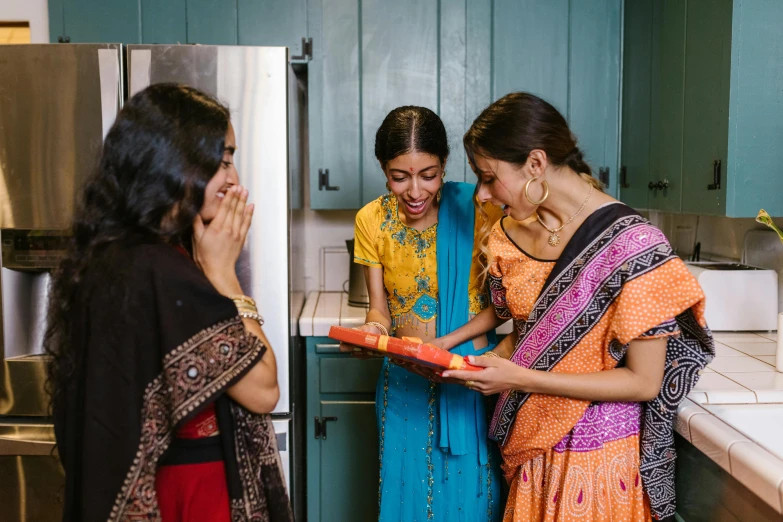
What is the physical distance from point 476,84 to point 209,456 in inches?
72.3

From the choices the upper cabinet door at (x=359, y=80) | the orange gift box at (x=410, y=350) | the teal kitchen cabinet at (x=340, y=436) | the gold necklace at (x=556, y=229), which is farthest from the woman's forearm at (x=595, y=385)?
the upper cabinet door at (x=359, y=80)

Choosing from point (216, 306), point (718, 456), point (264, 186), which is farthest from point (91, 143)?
point (718, 456)

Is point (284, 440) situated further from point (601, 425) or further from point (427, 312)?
point (601, 425)

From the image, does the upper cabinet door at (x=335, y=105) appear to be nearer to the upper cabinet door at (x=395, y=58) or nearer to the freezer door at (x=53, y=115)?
the upper cabinet door at (x=395, y=58)

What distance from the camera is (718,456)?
1.21m

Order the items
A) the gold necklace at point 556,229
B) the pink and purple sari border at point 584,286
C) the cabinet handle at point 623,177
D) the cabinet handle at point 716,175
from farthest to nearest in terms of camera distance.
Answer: the cabinet handle at point 623,177, the cabinet handle at point 716,175, the gold necklace at point 556,229, the pink and purple sari border at point 584,286

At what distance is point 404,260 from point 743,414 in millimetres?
825

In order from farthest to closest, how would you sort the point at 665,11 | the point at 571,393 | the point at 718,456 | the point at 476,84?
the point at 476,84 < the point at 665,11 < the point at 571,393 < the point at 718,456

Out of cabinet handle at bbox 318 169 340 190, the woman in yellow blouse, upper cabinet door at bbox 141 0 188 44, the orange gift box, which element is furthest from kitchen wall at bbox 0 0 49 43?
the orange gift box

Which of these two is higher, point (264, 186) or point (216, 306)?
point (264, 186)

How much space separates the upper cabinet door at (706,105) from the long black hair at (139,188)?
52.5 inches

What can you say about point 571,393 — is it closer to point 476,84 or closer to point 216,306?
point 216,306

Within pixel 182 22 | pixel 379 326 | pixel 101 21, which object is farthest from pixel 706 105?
pixel 101 21

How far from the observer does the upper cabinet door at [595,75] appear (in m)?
2.55
